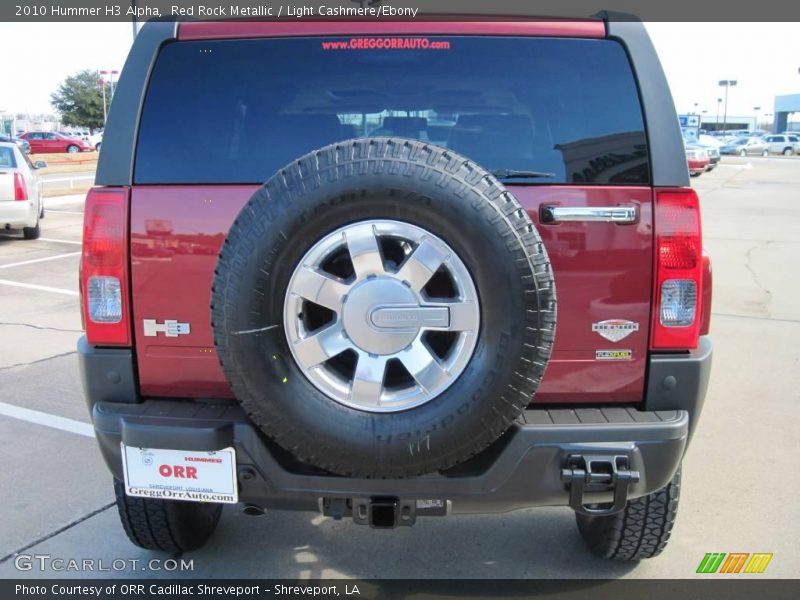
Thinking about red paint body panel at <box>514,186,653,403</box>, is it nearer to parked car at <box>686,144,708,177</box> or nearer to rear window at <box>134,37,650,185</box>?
rear window at <box>134,37,650,185</box>

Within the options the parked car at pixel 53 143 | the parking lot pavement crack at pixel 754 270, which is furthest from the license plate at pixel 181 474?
the parked car at pixel 53 143

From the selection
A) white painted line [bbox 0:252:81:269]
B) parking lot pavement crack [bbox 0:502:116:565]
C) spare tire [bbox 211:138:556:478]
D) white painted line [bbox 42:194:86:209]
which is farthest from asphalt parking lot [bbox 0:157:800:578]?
white painted line [bbox 42:194:86:209]

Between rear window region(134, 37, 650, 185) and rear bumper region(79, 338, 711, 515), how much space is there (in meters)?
0.79

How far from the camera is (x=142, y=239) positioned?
2.40 metres

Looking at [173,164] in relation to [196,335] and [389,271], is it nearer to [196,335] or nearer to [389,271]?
[196,335]

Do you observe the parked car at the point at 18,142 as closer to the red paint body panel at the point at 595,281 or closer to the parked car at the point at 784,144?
the red paint body panel at the point at 595,281

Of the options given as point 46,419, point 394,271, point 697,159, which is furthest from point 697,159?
point 394,271

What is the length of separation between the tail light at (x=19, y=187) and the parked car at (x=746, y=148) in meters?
48.7

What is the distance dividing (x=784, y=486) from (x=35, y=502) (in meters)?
3.76

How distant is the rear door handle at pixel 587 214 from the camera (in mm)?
2322

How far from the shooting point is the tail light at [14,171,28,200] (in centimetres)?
1106

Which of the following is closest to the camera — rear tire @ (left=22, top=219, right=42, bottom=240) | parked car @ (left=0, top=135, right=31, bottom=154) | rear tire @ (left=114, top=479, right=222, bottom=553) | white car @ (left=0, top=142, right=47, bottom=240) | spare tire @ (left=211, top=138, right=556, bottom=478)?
spare tire @ (left=211, top=138, right=556, bottom=478)

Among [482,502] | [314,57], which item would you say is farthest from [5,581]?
[314,57]

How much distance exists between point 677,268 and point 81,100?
2935 inches
